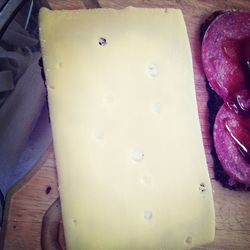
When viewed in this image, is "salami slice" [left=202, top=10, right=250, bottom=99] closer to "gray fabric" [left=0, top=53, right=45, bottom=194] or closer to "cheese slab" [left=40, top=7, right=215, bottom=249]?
"cheese slab" [left=40, top=7, right=215, bottom=249]

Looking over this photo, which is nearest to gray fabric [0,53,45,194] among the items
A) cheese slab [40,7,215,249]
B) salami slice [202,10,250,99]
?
cheese slab [40,7,215,249]

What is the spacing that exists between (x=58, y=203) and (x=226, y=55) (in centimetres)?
44

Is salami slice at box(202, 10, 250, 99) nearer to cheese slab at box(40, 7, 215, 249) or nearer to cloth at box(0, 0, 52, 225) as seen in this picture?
cheese slab at box(40, 7, 215, 249)

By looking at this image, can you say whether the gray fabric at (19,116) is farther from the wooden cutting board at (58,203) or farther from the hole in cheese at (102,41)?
the hole in cheese at (102,41)

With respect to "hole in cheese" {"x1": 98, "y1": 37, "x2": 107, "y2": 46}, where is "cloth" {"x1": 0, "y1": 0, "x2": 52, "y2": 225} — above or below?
below

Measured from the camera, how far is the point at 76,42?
793 millimetres

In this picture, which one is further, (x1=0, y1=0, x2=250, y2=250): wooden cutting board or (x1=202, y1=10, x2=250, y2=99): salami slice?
(x1=202, y1=10, x2=250, y2=99): salami slice

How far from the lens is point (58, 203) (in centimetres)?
83

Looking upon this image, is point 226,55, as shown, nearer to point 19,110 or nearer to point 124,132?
point 124,132

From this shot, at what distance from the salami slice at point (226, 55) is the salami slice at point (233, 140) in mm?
43

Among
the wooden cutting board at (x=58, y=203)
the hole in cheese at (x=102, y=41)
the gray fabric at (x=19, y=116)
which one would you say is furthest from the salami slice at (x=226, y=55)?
the gray fabric at (x=19, y=116)

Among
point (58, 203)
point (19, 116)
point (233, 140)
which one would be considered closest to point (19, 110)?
point (19, 116)

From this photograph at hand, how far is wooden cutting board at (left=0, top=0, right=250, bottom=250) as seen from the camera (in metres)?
0.82

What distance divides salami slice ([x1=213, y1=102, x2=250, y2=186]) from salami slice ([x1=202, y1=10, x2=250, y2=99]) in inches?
1.7
